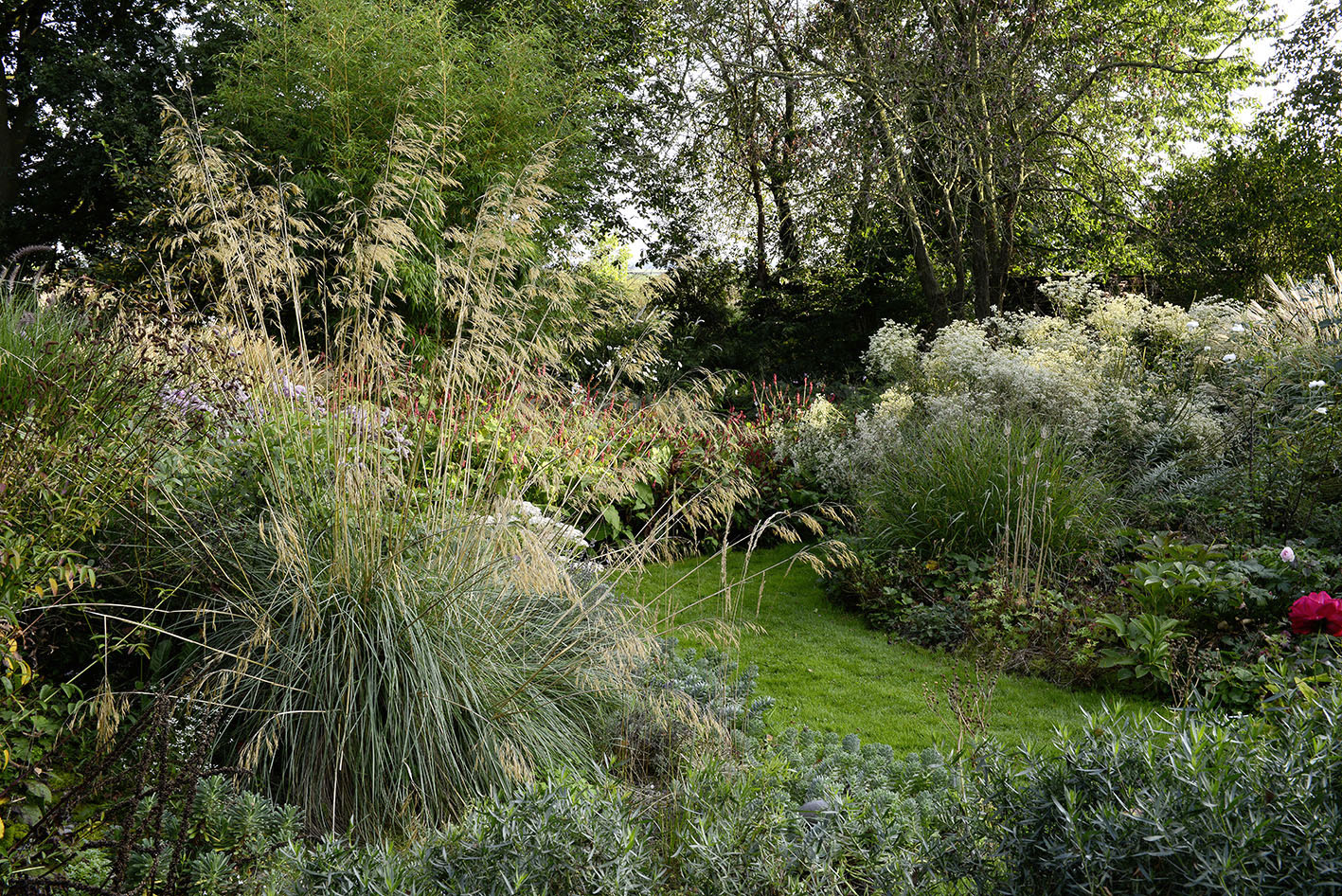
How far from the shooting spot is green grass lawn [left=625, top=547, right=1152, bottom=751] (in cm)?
333

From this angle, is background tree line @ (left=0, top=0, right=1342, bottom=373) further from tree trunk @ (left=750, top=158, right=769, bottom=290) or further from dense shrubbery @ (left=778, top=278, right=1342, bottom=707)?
dense shrubbery @ (left=778, top=278, right=1342, bottom=707)

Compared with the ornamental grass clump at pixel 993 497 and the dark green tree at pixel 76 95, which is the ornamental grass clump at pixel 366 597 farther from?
the dark green tree at pixel 76 95

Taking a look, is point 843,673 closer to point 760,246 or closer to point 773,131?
point 773,131

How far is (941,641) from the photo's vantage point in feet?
14.2

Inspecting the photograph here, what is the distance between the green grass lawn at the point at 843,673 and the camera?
333 cm

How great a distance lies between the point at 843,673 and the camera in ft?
13.2

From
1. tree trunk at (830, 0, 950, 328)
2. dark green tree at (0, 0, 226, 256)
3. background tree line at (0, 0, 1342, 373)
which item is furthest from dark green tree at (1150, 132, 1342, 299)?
dark green tree at (0, 0, 226, 256)

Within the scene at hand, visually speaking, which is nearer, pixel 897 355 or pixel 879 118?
pixel 897 355

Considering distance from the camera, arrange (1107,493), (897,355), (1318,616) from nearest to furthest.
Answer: (1318,616) < (1107,493) < (897,355)

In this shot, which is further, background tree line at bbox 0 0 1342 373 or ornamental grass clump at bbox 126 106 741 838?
background tree line at bbox 0 0 1342 373

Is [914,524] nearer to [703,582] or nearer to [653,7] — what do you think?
[703,582]

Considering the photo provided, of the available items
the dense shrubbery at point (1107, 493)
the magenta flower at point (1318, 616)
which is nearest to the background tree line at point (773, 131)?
the dense shrubbery at point (1107, 493)

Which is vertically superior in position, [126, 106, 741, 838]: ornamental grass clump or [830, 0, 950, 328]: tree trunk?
[830, 0, 950, 328]: tree trunk

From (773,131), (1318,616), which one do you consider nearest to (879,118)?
(773,131)
